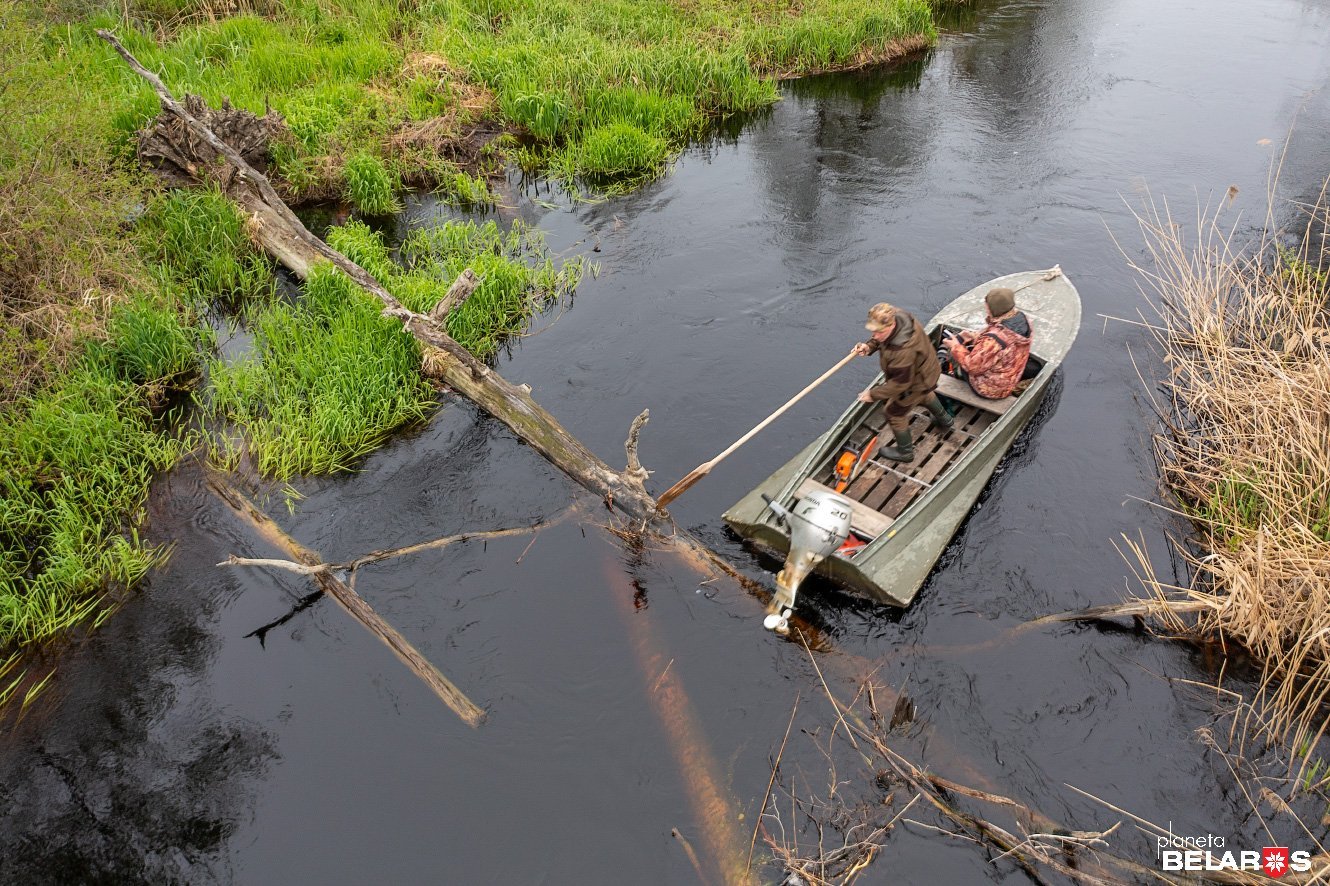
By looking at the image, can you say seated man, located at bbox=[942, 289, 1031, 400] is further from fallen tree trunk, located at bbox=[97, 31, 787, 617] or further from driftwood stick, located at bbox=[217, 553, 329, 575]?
driftwood stick, located at bbox=[217, 553, 329, 575]

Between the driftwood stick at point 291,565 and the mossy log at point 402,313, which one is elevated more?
the mossy log at point 402,313

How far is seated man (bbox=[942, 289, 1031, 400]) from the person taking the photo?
28.0 ft

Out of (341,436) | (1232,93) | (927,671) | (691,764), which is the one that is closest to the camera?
(691,764)

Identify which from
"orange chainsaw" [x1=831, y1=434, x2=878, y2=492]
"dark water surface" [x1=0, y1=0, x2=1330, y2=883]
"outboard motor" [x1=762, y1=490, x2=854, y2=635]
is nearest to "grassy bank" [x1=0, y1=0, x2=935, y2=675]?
"dark water surface" [x1=0, y1=0, x2=1330, y2=883]

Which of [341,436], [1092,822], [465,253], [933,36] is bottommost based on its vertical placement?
[1092,822]

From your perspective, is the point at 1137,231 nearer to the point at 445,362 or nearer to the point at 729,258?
the point at 729,258

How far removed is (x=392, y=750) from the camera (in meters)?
6.79

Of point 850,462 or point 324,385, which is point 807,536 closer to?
point 850,462

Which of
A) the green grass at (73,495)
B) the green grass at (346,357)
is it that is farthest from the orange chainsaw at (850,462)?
the green grass at (73,495)

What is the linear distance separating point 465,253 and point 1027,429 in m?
8.34

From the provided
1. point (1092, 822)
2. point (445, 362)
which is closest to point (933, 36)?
point (445, 362)

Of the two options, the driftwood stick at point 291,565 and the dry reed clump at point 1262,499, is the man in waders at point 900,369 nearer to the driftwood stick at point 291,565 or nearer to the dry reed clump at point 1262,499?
the dry reed clump at point 1262,499

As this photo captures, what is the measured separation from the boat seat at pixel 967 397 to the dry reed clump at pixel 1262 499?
179 cm

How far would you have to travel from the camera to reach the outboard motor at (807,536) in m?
6.83
